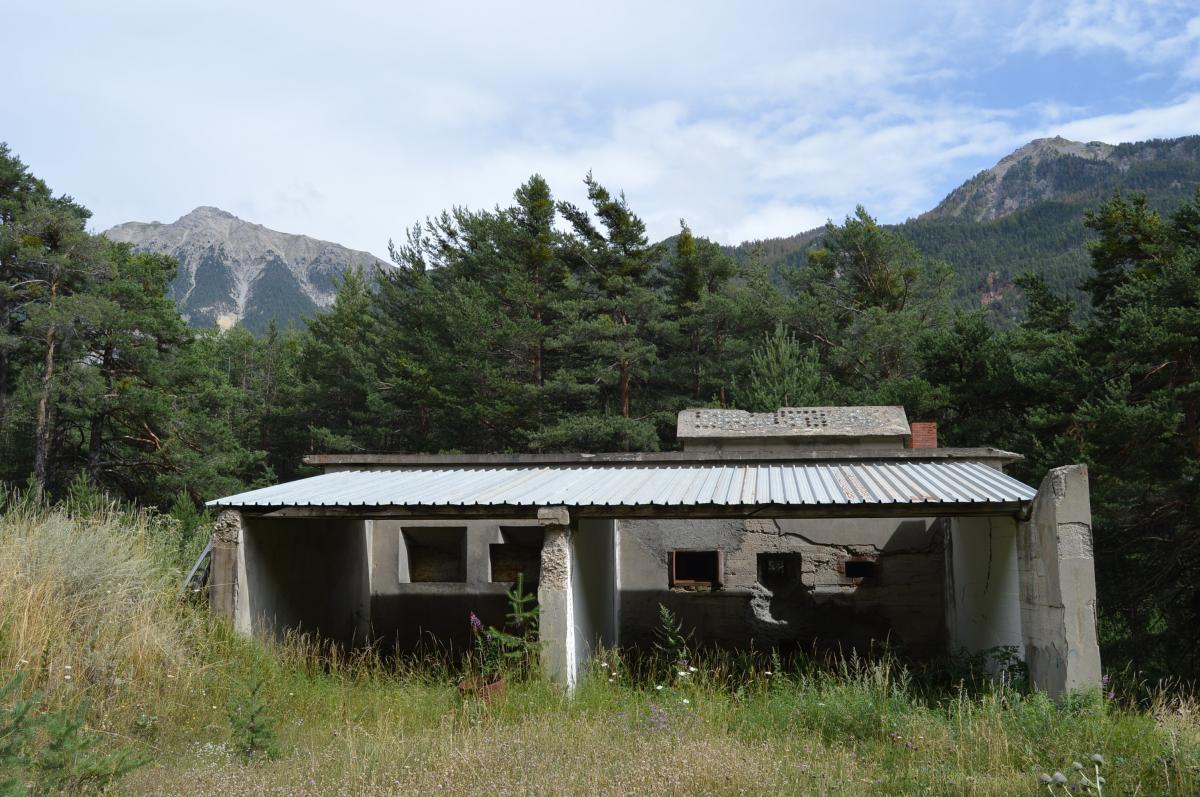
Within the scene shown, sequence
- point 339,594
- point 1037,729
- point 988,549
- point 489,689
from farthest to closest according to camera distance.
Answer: point 339,594 → point 988,549 → point 489,689 → point 1037,729

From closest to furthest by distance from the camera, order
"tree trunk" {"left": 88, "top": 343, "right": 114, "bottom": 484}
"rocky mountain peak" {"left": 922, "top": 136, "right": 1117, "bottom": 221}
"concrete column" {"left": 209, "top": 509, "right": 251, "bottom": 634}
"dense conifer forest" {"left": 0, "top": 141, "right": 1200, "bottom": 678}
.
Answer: "concrete column" {"left": 209, "top": 509, "right": 251, "bottom": 634} < "dense conifer forest" {"left": 0, "top": 141, "right": 1200, "bottom": 678} < "tree trunk" {"left": 88, "top": 343, "right": 114, "bottom": 484} < "rocky mountain peak" {"left": 922, "top": 136, "right": 1117, "bottom": 221}

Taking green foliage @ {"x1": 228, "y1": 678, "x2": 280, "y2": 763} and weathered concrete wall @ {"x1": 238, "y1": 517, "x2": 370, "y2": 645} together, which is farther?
weathered concrete wall @ {"x1": 238, "y1": 517, "x2": 370, "y2": 645}

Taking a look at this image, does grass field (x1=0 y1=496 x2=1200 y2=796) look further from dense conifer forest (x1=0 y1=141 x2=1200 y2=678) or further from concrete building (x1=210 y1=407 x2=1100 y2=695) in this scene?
dense conifer forest (x1=0 y1=141 x2=1200 y2=678)

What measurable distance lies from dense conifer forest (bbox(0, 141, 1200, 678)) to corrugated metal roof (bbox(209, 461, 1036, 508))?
8701mm

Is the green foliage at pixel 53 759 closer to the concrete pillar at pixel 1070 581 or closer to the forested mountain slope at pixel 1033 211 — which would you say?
the concrete pillar at pixel 1070 581

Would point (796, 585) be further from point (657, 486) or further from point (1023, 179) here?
point (1023, 179)

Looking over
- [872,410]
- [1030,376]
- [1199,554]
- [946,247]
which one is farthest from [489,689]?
[946,247]

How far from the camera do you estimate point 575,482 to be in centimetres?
992

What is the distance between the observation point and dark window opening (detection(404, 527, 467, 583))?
12734mm

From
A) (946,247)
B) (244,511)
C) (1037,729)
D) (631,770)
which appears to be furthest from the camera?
(946,247)

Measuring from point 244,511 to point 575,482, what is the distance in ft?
11.0

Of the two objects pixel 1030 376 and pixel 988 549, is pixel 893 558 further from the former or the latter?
pixel 1030 376

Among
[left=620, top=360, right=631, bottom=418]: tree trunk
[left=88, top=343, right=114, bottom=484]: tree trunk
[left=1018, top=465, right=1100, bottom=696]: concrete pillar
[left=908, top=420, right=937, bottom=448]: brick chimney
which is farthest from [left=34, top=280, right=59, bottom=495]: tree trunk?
[left=1018, top=465, right=1100, bottom=696]: concrete pillar

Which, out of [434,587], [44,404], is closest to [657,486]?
[434,587]
